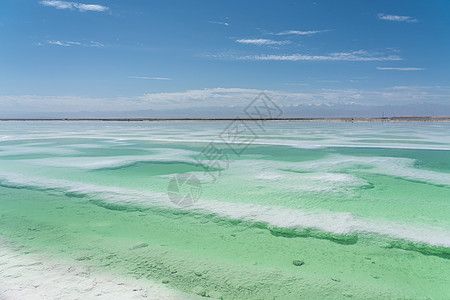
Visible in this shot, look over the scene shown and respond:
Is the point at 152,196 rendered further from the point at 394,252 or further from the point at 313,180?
the point at 394,252

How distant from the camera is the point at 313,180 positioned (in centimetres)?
581

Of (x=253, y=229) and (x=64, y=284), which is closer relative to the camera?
(x=64, y=284)

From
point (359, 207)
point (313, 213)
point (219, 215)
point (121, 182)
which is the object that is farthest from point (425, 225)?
point (121, 182)

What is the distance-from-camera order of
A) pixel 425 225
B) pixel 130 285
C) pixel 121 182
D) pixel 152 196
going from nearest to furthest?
1. pixel 130 285
2. pixel 425 225
3. pixel 152 196
4. pixel 121 182

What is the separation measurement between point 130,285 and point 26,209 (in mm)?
2558

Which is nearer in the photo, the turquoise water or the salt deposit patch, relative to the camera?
the salt deposit patch

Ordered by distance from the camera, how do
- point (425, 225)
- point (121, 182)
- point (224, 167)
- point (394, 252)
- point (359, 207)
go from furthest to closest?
point (224, 167), point (121, 182), point (359, 207), point (425, 225), point (394, 252)

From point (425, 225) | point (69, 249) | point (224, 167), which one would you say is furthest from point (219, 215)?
point (224, 167)

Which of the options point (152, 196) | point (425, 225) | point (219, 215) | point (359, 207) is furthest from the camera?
point (152, 196)

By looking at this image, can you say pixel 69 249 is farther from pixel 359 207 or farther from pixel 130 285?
pixel 359 207

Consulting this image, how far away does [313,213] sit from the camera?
3.96m

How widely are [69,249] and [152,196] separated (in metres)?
1.85

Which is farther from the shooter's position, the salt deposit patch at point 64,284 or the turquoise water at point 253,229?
the turquoise water at point 253,229

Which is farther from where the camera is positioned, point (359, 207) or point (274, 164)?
point (274, 164)
